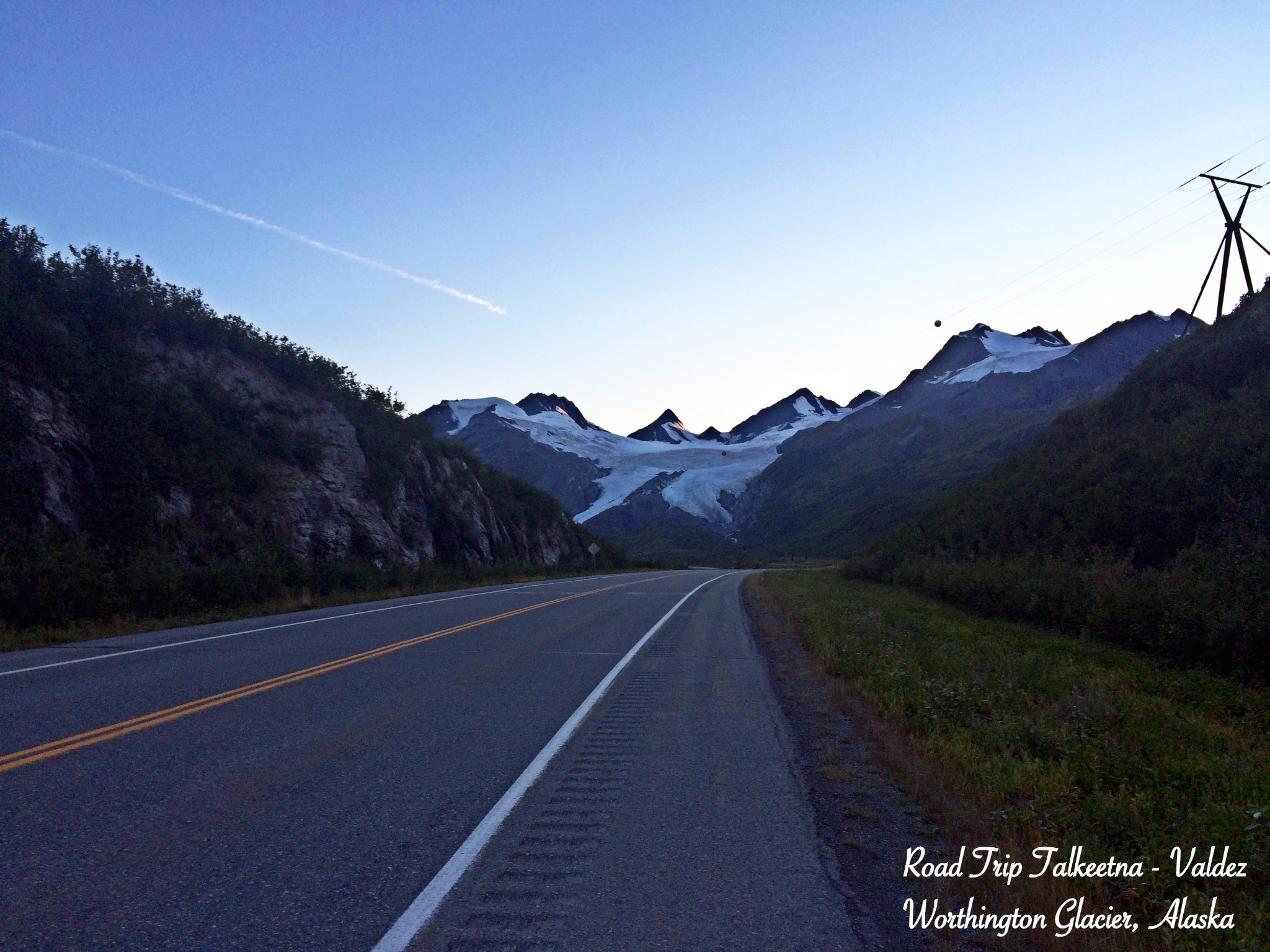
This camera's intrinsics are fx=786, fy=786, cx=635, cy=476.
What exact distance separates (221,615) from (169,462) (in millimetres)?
6546

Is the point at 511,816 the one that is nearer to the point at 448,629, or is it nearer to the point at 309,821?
the point at 309,821

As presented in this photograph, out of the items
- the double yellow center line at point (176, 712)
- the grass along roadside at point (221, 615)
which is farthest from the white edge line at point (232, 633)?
the double yellow center line at point (176, 712)

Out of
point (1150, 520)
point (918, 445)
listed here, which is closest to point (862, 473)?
point (918, 445)

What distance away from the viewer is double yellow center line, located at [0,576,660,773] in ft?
20.1

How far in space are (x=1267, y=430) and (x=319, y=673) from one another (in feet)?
71.5

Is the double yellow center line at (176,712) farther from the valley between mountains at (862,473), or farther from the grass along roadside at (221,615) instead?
the valley between mountains at (862,473)

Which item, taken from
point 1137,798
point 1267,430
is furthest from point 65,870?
point 1267,430

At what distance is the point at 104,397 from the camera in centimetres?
2169

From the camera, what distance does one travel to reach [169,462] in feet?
72.4

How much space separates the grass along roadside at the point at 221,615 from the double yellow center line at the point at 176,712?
589 cm

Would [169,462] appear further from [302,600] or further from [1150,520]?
[1150,520]

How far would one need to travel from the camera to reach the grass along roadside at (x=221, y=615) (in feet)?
44.4

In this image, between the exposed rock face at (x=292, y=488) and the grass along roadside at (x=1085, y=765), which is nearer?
the grass along roadside at (x=1085, y=765)

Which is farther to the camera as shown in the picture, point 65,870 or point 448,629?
point 448,629
